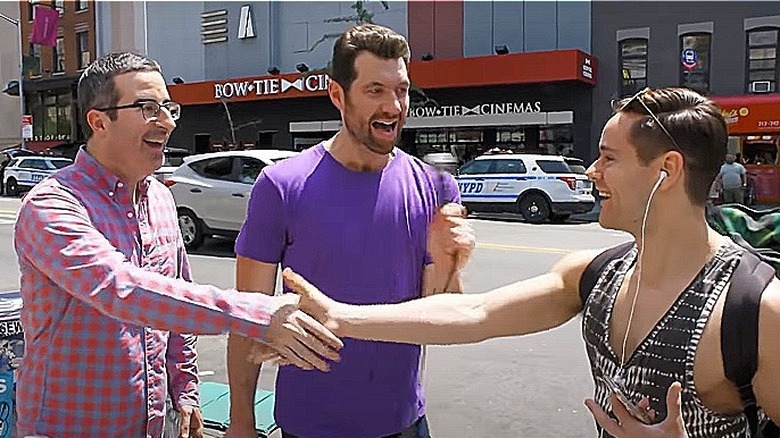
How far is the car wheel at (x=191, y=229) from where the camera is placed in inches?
489

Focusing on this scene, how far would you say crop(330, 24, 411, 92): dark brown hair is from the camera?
8.10 feet

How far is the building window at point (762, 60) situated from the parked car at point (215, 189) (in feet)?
49.4

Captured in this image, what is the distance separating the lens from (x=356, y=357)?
243 centimetres

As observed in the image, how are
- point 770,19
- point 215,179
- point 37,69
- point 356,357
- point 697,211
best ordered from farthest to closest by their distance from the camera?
point 37,69
point 770,19
point 215,179
point 356,357
point 697,211

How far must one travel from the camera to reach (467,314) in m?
2.20

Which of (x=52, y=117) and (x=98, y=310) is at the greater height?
(x=52, y=117)

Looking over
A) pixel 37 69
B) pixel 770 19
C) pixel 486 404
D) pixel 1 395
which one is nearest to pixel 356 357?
pixel 1 395

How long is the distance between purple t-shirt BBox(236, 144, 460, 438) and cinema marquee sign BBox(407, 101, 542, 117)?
21494mm

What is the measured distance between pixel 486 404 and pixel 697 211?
151 inches

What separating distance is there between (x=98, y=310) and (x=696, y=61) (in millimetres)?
22350

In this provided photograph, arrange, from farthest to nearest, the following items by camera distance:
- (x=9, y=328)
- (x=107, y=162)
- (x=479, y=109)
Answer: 1. (x=479, y=109)
2. (x=9, y=328)
3. (x=107, y=162)

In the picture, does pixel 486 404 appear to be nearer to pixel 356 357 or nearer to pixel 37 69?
pixel 356 357

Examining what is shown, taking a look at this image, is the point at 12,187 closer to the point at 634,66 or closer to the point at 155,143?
the point at 634,66

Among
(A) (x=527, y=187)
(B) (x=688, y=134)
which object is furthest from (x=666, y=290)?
(A) (x=527, y=187)
